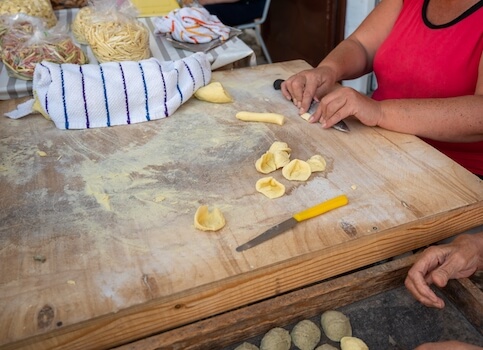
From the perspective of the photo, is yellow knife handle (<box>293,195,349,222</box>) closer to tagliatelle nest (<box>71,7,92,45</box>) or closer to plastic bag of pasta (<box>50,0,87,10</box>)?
tagliatelle nest (<box>71,7,92,45</box>)

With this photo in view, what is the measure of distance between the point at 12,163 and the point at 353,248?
80 centimetres

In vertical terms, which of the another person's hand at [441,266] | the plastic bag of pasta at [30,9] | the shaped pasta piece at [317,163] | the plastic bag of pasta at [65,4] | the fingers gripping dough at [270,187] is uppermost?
the plastic bag of pasta at [30,9]

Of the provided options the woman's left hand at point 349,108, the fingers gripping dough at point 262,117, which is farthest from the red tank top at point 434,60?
the fingers gripping dough at point 262,117

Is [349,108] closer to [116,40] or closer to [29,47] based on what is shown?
[116,40]

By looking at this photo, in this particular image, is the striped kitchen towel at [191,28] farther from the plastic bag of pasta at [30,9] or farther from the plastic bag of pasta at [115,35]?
the plastic bag of pasta at [30,9]

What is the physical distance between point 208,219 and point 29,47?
3.43 ft

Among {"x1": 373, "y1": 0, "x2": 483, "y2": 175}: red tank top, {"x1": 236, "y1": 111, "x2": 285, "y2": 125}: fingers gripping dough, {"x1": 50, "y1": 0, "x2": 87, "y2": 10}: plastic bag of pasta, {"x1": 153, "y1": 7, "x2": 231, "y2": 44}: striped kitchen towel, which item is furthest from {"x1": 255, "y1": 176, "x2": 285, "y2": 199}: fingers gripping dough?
{"x1": 50, "y1": 0, "x2": 87, "y2": 10}: plastic bag of pasta

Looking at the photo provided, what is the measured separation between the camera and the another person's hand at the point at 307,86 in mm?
1368

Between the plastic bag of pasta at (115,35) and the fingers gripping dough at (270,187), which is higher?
the plastic bag of pasta at (115,35)

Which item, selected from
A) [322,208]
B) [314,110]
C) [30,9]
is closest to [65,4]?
[30,9]

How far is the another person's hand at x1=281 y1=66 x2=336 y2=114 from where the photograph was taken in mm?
1368

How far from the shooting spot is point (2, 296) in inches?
29.4

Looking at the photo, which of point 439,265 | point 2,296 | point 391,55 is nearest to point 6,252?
point 2,296

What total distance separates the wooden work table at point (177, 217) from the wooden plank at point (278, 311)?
24 mm
